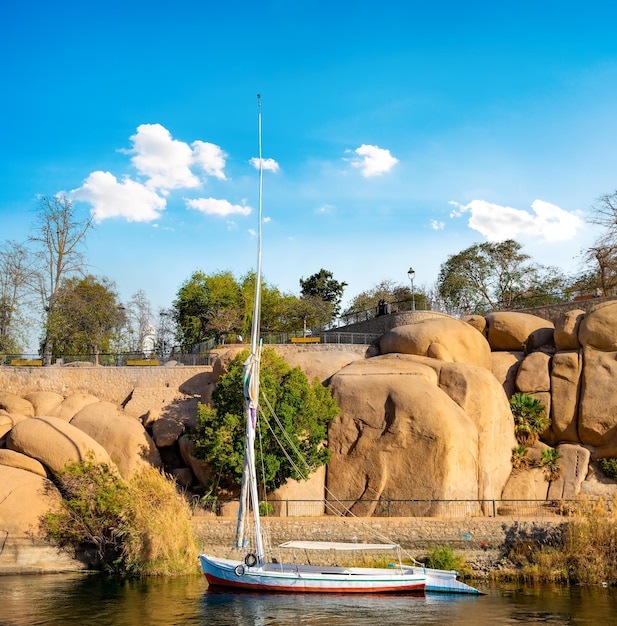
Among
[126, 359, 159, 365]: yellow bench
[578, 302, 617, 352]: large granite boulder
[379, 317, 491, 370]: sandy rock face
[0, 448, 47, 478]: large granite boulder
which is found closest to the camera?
[0, 448, 47, 478]: large granite boulder

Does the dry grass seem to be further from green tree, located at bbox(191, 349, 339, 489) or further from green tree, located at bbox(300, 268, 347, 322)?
green tree, located at bbox(300, 268, 347, 322)

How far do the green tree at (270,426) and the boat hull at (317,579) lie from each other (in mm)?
5053

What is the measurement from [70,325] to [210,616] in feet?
117

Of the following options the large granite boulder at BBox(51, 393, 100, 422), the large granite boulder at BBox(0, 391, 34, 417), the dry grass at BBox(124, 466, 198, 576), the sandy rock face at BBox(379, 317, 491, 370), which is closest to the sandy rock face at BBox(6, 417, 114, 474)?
the dry grass at BBox(124, 466, 198, 576)

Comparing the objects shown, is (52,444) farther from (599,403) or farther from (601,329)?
(601,329)

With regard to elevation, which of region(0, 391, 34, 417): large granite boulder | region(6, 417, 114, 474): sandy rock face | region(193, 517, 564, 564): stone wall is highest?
region(0, 391, 34, 417): large granite boulder

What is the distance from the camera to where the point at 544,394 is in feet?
110

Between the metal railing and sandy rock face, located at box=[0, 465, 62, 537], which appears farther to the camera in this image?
the metal railing

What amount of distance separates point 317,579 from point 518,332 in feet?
70.5

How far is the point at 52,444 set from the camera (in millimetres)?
27500

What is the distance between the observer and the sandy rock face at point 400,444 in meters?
27.5

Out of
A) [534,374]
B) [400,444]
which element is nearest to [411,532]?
[400,444]

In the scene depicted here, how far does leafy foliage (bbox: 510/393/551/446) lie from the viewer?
31.9 metres

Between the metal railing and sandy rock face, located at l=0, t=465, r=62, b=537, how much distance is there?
5622 millimetres
